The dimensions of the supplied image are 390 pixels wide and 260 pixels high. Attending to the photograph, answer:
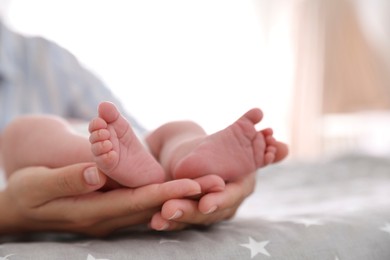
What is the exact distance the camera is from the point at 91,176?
1.64 feet

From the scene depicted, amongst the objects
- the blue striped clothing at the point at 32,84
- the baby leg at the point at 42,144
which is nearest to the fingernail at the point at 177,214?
the baby leg at the point at 42,144

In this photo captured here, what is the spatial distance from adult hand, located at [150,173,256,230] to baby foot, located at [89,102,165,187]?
0.04 m

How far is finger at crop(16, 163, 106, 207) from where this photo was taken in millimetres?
500

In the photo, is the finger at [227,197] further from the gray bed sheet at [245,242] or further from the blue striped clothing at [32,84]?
the blue striped clothing at [32,84]

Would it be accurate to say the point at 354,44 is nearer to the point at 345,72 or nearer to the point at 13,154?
the point at 345,72

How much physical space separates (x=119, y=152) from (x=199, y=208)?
0.11 metres

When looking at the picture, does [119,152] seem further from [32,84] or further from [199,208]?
[32,84]

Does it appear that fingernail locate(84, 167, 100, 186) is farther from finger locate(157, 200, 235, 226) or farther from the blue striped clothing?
the blue striped clothing

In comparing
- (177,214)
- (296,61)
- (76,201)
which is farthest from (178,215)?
(296,61)

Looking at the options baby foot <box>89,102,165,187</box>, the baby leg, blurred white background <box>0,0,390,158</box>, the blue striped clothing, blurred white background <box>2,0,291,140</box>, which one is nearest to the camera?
baby foot <box>89,102,165,187</box>

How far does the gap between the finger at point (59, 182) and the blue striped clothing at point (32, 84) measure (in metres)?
0.57

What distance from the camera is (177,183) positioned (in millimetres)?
519

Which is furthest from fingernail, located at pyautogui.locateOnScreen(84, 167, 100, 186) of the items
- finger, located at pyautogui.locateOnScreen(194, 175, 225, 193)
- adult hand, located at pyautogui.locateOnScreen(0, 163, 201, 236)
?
finger, located at pyautogui.locateOnScreen(194, 175, 225, 193)

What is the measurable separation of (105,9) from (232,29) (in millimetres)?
1176
